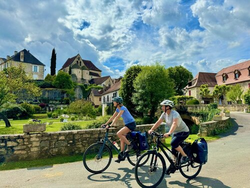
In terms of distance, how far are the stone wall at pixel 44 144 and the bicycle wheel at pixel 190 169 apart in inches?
89.1

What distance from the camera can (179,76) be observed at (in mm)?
47688

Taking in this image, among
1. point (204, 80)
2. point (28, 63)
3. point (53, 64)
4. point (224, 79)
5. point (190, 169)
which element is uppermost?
point (53, 64)

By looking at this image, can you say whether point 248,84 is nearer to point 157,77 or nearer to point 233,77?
point 233,77

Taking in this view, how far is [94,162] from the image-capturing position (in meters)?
4.93

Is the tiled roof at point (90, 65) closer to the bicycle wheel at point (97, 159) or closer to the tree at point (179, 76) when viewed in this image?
the tree at point (179, 76)

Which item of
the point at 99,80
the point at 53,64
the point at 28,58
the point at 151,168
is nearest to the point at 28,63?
the point at 28,58

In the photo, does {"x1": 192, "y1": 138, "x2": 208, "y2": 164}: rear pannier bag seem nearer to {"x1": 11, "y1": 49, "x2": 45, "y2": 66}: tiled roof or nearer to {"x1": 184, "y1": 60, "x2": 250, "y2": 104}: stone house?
{"x1": 184, "y1": 60, "x2": 250, "y2": 104}: stone house

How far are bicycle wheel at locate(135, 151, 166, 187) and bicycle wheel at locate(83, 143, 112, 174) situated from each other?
4.38ft

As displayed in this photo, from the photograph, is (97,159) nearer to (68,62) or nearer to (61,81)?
(61,81)

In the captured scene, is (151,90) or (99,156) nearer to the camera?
(99,156)

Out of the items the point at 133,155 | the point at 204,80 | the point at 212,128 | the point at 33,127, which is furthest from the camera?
the point at 204,80

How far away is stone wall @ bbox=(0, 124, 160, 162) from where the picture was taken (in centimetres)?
602

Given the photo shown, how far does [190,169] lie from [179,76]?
4553cm

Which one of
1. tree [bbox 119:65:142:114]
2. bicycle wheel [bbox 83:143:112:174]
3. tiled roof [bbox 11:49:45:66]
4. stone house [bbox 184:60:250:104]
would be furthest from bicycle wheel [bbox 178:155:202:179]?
tiled roof [bbox 11:49:45:66]
